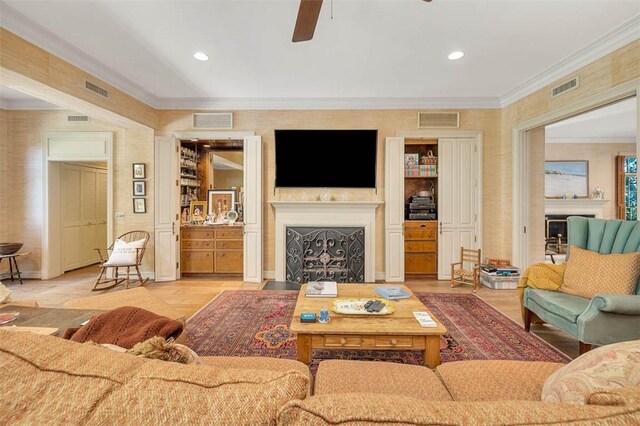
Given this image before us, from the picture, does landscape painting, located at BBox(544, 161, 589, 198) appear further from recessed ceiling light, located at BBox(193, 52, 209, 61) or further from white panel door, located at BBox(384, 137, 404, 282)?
recessed ceiling light, located at BBox(193, 52, 209, 61)

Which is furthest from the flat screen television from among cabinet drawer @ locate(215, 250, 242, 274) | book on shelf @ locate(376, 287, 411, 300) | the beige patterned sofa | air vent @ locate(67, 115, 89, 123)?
the beige patterned sofa

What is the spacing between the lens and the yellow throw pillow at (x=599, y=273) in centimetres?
220

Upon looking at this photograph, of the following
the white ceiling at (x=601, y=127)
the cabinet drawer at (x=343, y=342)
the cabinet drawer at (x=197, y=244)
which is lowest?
the cabinet drawer at (x=343, y=342)

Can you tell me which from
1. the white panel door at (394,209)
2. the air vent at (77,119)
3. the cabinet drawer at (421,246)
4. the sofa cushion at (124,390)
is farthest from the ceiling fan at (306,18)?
the air vent at (77,119)

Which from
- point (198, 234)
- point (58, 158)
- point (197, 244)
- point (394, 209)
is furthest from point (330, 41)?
point (58, 158)

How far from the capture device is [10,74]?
262 centimetres

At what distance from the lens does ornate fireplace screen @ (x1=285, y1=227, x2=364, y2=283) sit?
14.5ft

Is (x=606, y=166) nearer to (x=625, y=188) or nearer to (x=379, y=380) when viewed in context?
(x=625, y=188)

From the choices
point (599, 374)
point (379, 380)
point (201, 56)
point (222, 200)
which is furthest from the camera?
point (222, 200)

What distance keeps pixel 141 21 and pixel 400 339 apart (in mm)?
3375

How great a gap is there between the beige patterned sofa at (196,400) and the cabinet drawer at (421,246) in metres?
4.24

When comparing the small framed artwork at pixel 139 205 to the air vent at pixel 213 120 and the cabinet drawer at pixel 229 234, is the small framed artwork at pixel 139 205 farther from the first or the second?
the air vent at pixel 213 120

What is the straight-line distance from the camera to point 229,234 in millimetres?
4887

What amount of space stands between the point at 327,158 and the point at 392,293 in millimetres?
2581
